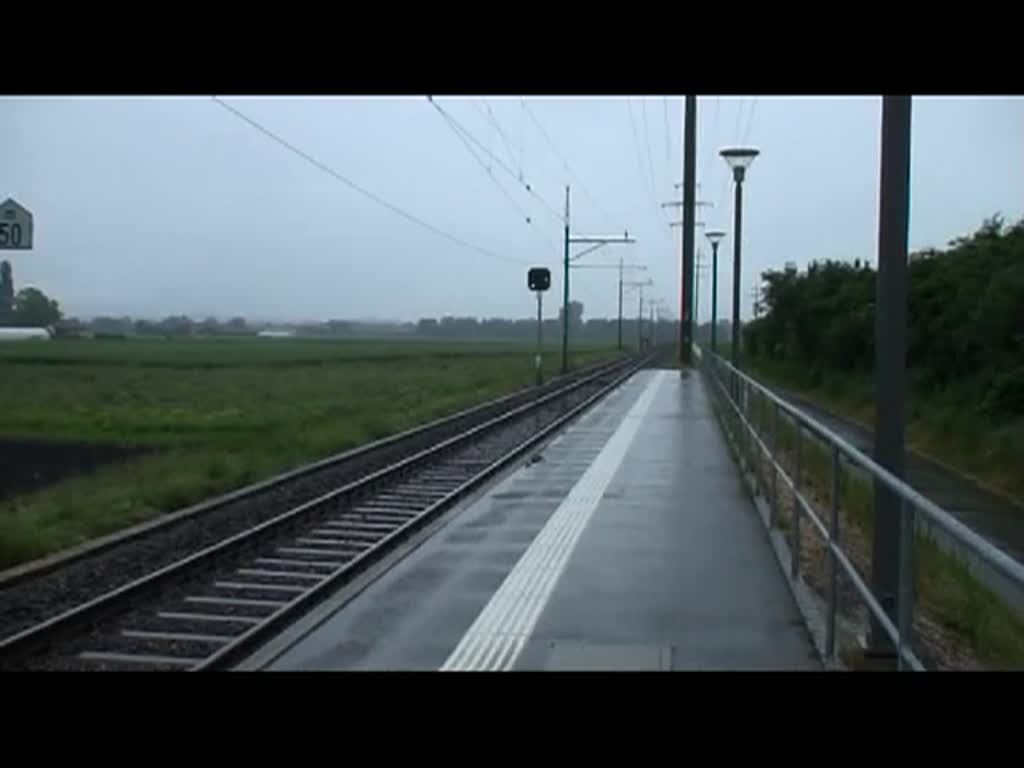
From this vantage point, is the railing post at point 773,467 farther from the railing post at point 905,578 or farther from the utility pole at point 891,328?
the railing post at point 905,578

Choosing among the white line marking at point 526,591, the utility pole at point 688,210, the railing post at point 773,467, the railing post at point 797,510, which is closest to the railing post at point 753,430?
the railing post at point 773,467

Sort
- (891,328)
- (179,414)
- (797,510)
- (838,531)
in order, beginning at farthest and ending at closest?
(179,414)
(797,510)
(838,531)
(891,328)

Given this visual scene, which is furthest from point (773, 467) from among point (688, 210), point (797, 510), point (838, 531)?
point (688, 210)

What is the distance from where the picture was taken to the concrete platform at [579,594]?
23.9ft

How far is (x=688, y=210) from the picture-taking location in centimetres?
4847

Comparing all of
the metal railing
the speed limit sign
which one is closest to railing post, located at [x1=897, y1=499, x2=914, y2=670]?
the metal railing

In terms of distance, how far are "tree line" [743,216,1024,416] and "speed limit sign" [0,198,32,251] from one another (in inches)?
424

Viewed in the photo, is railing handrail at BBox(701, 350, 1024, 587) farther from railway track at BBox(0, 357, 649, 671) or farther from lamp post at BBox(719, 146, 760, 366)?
lamp post at BBox(719, 146, 760, 366)

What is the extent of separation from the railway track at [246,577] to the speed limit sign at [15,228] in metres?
2.65

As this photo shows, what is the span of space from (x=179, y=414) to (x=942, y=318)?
19576 mm

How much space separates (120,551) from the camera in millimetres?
11812

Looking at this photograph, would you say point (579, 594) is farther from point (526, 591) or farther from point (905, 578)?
point (905, 578)

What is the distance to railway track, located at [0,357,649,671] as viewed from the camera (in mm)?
7973
